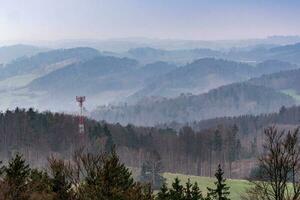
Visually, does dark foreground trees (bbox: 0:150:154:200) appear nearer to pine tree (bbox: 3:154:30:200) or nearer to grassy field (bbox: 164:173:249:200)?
pine tree (bbox: 3:154:30:200)

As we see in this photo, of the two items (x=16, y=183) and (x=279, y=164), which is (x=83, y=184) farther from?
(x=279, y=164)

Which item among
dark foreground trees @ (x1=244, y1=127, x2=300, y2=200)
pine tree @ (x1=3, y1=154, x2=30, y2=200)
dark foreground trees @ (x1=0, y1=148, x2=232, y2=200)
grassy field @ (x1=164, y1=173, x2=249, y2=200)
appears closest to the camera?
dark foreground trees @ (x1=244, y1=127, x2=300, y2=200)

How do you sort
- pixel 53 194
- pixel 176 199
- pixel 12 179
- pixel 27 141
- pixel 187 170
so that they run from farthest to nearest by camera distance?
pixel 187 170 < pixel 27 141 < pixel 176 199 < pixel 12 179 < pixel 53 194

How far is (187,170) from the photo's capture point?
7746 inches

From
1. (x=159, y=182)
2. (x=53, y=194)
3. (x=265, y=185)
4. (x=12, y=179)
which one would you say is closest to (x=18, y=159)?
(x=12, y=179)

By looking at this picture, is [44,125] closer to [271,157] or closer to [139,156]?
[139,156]

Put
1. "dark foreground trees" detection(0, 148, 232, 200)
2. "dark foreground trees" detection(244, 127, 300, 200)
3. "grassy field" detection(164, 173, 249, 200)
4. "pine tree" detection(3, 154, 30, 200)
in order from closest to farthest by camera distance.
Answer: "dark foreground trees" detection(244, 127, 300, 200), "dark foreground trees" detection(0, 148, 232, 200), "pine tree" detection(3, 154, 30, 200), "grassy field" detection(164, 173, 249, 200)

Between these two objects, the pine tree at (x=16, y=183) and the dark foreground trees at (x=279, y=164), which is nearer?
the dark foreground trees at (x=279, y=164)

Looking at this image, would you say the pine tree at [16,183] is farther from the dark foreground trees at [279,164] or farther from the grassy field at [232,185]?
the grassy field at [232,185]

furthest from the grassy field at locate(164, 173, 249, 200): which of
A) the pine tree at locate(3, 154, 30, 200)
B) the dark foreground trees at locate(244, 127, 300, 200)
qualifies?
the dark foreground trees at locate(244, 127, 300, 200)

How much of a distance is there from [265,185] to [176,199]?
17.0m

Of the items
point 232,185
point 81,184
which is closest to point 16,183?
point 81,184

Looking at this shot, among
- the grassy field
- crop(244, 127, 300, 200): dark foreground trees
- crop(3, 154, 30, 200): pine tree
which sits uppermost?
crop(244, 127, 300, 200): dark foreground trees

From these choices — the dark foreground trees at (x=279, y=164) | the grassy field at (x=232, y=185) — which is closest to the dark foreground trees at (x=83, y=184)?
the dark foreground trees at (x=279, y=164)
